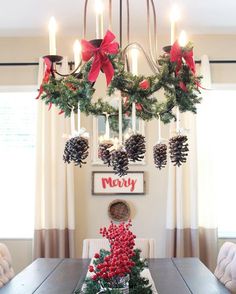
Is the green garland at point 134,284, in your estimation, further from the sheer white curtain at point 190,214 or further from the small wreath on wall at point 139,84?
the sheer white curtain at point 190,214

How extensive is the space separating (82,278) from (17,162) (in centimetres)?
183

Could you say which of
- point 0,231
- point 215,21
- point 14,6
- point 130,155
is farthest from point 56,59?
point 0,231

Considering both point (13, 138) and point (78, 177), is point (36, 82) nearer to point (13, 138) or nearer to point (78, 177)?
point (13, 138)

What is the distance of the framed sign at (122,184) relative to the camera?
3.61 meters

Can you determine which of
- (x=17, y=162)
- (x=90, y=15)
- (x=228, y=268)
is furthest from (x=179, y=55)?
(x=17, y=162)

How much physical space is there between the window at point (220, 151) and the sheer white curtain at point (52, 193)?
4.14 feet

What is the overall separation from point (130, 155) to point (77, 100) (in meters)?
0.35

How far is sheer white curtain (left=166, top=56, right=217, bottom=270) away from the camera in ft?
11.4

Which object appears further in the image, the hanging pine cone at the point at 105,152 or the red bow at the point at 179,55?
the hanging pine cone at the point at 105,152

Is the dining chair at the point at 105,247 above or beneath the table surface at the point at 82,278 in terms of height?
above

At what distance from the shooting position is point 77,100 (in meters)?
1.74

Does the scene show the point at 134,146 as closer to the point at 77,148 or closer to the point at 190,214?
the point at 77,148

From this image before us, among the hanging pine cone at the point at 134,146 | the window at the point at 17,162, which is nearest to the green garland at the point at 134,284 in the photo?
the hanging pine cone at the point at 134,146

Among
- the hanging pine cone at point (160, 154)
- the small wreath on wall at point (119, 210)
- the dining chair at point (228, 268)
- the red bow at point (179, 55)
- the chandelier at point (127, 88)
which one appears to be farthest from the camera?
the small wreath on wall at point (119, 210)
